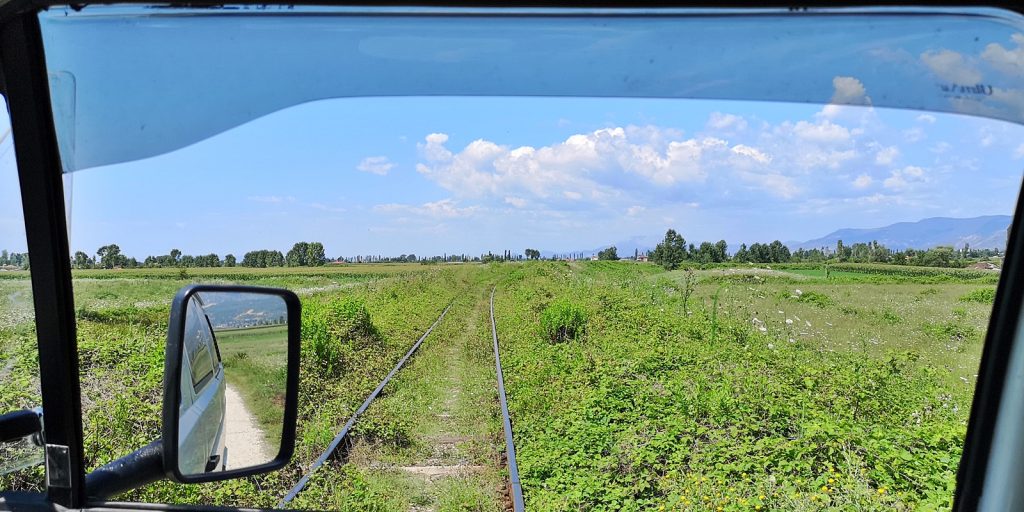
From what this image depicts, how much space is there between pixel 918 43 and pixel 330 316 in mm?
10000

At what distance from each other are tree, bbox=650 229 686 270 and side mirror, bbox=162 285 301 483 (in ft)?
23.8

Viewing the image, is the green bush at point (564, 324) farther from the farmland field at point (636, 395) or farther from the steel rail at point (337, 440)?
the steel rail at point (337, 440)

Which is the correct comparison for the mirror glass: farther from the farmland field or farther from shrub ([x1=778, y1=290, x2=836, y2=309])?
shrub ([x1=778, y1=290, x2=836, y2=309])

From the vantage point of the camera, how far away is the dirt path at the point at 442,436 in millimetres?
5602

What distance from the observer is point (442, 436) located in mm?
7250

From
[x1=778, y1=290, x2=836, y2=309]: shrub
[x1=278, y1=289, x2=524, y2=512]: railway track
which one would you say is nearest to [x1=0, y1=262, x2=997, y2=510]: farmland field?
[x1=778, y1=290, x2=836, y2=309]: shrub

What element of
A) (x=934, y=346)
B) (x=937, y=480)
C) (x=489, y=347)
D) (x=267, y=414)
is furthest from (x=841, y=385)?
(x=489, y=347)

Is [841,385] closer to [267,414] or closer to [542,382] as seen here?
[542,382]

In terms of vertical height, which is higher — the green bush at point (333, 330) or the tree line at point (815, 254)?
the tree line at point (815, 254)

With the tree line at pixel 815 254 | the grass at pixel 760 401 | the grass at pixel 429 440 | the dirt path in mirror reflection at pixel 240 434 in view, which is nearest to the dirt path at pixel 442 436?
the grass at pixel 429 440

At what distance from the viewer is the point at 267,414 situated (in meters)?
3.45

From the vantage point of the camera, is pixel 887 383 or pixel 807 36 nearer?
pixel 807 36

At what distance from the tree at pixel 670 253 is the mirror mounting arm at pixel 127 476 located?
8.51 m

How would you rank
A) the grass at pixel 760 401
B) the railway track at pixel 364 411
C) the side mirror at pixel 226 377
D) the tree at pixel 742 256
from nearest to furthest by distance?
1. the side mirror at pixel 226 377
2. the grass at pixel 760 401
3. the railway track at pixel 364 411
4. the tree at pixel 742 256
